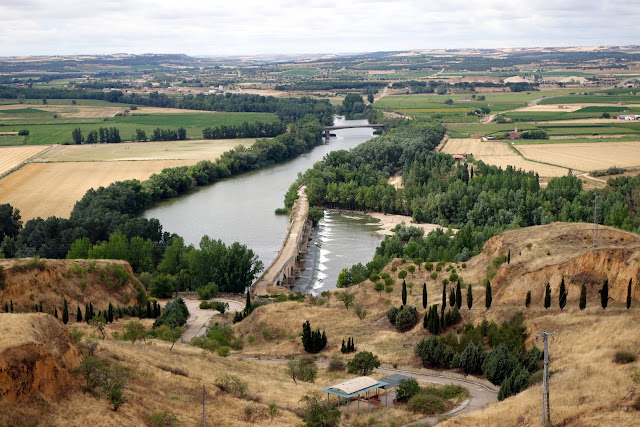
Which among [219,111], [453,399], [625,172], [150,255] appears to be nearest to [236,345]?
[453,399]

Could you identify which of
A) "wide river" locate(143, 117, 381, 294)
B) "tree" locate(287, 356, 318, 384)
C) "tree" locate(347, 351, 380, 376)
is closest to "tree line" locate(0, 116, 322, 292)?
"wide river" locate(143, 117, 381, 294)

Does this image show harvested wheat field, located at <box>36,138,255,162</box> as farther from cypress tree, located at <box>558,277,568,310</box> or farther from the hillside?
cypress tree, located at <box>558,277,568,310</box>

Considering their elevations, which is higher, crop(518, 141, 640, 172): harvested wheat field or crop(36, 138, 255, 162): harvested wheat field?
crop(518, 141, 640, 172): harvested wheat field

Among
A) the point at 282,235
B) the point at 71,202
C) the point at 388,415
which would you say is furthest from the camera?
the point at 71,202

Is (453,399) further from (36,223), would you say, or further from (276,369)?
(36,223)

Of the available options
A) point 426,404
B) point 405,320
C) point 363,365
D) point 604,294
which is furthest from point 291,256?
point 426,404

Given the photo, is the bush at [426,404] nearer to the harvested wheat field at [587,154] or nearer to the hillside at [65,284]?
the hillside at [65,284]

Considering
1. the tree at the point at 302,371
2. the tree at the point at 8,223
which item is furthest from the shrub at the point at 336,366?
the tree at the point at 8,223
